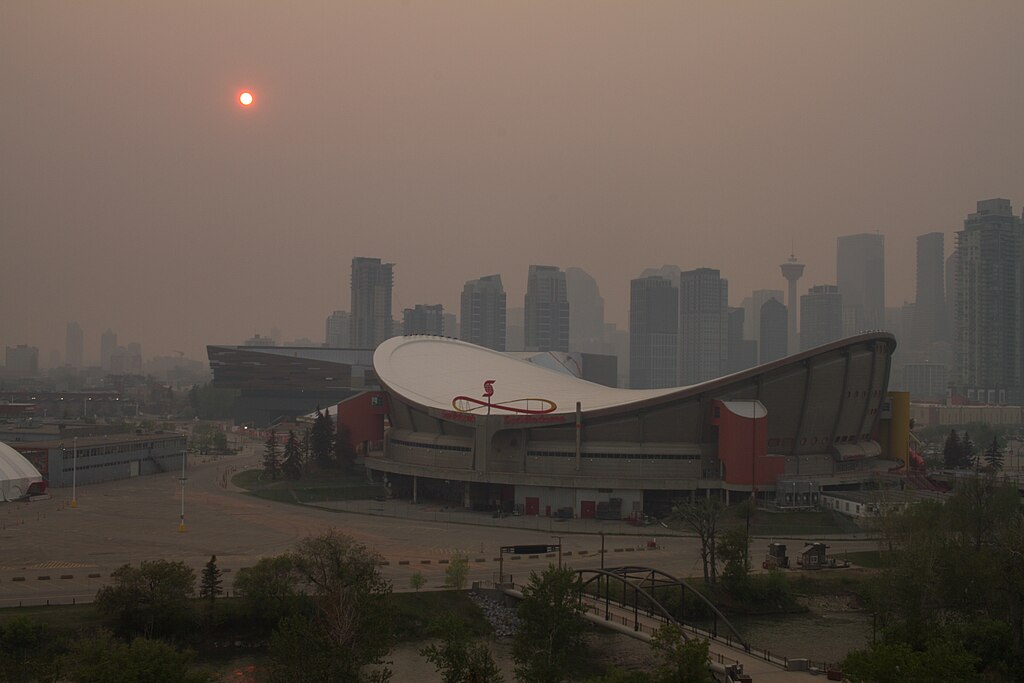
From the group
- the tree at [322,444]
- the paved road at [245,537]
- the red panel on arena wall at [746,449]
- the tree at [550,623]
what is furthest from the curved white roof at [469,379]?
the tree at [550,623]

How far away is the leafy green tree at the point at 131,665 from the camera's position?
22594mm

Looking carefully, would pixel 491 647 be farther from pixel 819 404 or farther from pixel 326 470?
pixel 326 470

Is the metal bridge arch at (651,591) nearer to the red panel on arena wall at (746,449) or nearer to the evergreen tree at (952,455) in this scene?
the red panel on arena wall at (746,449)

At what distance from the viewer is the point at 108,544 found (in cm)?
4378

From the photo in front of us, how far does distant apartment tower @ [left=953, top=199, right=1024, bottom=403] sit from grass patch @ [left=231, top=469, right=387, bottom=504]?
13478cm

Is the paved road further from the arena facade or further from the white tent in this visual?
the arena facade

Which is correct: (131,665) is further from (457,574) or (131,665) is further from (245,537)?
(245,537)

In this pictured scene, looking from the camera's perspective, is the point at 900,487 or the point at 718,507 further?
the point at 900,487

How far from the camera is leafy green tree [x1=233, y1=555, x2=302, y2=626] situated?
109 feet

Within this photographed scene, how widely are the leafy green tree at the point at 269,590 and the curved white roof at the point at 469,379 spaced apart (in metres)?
26.4

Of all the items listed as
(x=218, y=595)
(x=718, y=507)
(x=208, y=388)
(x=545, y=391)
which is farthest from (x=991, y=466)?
(x=208, y=388)

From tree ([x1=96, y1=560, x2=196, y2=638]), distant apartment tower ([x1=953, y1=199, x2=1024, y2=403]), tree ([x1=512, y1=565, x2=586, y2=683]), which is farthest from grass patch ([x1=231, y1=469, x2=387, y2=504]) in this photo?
distant apartment tower ([x1=953, y1=199, x2=1024, y2=403])

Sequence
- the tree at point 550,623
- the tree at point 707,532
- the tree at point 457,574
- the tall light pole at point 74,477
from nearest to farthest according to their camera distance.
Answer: the tree at point 550,623 < the tree at point 457,574 < the tree at point 707,532 < the tall light pole at point 74,477

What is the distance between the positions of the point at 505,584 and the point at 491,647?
12.0 ft
